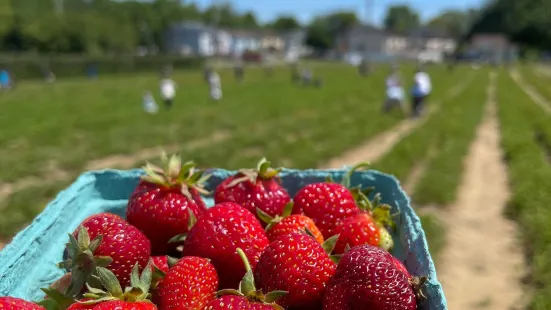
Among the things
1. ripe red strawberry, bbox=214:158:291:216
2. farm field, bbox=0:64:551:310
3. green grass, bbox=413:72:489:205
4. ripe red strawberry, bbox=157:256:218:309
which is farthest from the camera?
green grass, bbox=413:72:489:205

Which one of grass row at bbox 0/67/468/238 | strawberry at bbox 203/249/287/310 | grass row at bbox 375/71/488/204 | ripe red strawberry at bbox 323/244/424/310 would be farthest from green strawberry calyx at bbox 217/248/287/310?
grass row at bbox 375/71/488/204

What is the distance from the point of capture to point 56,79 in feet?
150

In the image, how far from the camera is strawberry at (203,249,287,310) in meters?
1.47

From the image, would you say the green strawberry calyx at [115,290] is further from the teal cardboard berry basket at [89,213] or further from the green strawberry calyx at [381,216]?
the green strawberry calyx at [381,216]

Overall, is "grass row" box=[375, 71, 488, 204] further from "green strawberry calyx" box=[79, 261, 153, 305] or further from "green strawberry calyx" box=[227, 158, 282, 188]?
"green strawberry calyx" box=[79, 261, 153, 305]

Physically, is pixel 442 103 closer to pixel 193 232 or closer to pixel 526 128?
pixel 526 128

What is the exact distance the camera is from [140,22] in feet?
345

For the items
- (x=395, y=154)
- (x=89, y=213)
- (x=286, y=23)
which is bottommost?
(x=286, y=23)

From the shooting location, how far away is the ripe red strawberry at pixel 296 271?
1.64 metres

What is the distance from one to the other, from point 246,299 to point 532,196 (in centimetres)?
633

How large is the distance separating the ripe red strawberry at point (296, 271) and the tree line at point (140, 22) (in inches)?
2392

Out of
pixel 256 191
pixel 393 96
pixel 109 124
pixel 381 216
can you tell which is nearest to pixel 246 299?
pixel 256 191

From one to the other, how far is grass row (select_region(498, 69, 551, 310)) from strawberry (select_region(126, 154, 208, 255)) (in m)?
3.18

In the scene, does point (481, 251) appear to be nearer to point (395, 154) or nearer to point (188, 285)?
point (395, 154)
